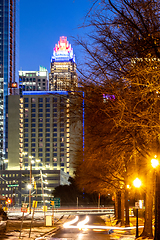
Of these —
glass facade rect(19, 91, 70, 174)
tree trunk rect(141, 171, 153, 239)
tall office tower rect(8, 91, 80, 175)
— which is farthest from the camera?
glass facade rect(19, 91, 70, 174)

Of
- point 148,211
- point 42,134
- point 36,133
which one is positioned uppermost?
point 36,133

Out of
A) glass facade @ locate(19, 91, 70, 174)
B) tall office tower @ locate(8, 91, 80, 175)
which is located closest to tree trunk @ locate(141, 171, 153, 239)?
tall office tower @ locate(8, 91, 80, 175)

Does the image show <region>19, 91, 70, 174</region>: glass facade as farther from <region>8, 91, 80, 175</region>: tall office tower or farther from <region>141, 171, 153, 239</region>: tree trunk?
<region>141, 171, 153, 239</region>: tree trunk

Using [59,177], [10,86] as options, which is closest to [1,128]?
[10,86]

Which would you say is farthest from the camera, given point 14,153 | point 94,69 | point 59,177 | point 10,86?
point 10,86

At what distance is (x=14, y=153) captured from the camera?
558ft

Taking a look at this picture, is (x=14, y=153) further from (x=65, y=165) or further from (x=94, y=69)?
(x=94, y=69)

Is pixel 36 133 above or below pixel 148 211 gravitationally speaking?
above

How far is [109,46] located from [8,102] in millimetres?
163889

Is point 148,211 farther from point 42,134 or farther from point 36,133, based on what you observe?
point 36,133

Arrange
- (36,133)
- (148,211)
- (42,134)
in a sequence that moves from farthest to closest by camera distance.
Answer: (36,133), (42,134), (148,211)

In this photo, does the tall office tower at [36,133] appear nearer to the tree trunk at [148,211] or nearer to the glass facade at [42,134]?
the glass facade at [42,134]

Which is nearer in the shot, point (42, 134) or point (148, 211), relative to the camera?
point (148, 211)

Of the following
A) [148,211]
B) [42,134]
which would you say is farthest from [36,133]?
[148,211]
